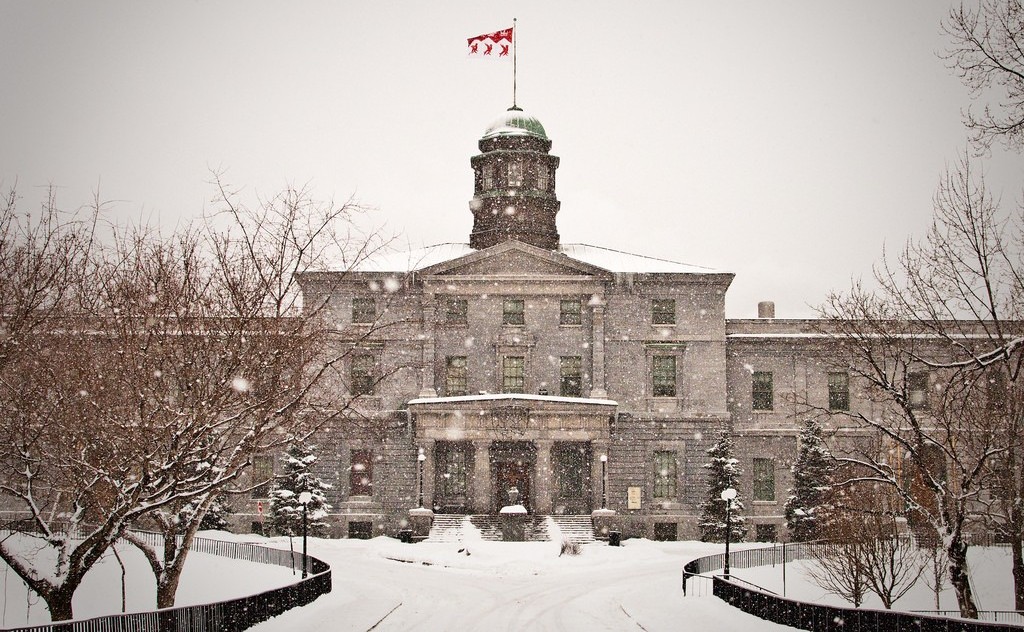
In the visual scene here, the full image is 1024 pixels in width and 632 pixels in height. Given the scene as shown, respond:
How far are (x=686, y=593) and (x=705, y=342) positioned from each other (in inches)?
901

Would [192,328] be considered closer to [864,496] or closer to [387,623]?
[387,623]

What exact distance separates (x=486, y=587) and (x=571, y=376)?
20.0 metres

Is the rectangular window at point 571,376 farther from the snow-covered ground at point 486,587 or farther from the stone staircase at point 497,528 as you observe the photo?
the snow-covered ground at point 486,587

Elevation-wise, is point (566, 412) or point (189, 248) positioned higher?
point (189, 248)

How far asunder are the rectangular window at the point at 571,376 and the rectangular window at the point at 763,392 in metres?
9.52

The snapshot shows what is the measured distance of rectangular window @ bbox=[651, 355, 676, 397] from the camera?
51.7 metres

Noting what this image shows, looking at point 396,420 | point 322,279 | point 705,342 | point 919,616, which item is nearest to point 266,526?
point 396,420

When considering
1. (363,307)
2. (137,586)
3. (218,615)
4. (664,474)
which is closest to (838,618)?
(218,615)

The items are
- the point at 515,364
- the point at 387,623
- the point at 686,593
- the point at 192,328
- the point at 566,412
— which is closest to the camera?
the point at 192,328

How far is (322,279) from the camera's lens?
49.7 metres

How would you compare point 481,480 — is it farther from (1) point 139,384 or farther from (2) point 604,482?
(1) point 139,384

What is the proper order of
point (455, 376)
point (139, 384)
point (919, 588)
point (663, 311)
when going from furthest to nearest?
point (663, 311) < point (455, 376) < point (919, 588) < point (139, 384)

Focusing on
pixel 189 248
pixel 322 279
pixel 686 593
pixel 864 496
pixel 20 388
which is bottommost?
pixel 686 593

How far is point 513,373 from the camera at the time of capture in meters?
51.6
